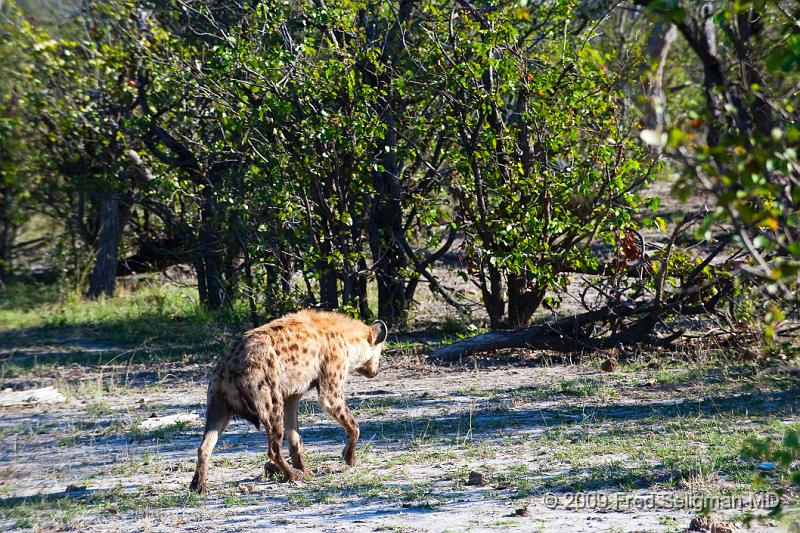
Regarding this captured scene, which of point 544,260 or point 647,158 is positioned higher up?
point 647,158

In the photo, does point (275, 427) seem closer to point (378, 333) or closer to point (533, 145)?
point (378, 333)

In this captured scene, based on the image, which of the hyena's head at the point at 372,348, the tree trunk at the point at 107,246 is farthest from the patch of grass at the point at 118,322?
the hyena's head at the point at 372,348

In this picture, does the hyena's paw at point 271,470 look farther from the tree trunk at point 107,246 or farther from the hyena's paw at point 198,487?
the tree trunk at point 107,246

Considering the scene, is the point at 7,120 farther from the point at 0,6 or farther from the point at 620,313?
the point at 620,313

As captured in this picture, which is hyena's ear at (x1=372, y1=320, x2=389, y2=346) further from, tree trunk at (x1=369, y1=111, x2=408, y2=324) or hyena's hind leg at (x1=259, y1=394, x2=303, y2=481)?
tree trunk at (x1=369, y1=111, x2=408, y2=324)

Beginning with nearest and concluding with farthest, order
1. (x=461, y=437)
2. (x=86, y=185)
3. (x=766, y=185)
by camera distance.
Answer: (x=766, y=185) → (x=461, y=437) → (x=86, y=185)

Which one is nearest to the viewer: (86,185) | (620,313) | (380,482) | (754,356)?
(380,482)

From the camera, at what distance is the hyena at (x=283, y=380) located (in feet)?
22.1

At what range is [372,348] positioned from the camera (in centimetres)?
844

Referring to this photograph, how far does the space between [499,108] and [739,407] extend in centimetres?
479

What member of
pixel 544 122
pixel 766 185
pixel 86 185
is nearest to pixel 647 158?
pixel 544 122

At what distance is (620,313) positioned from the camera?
10.9 meters

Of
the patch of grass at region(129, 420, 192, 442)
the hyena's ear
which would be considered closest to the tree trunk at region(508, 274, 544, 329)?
the hyena's ear

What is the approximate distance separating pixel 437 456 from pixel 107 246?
37.4 ft
